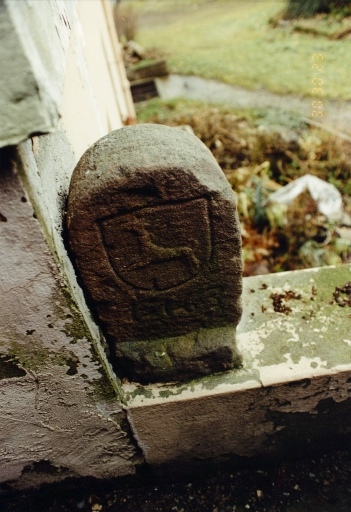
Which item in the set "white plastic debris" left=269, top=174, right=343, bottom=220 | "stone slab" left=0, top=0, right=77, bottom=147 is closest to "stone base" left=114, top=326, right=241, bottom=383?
"stone slab" left=0, top=0, right=77, bottom=147

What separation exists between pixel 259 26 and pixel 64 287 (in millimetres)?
9514

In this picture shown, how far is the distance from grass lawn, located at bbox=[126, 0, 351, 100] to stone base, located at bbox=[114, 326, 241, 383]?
15.4 ft

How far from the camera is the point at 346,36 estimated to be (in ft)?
22.0

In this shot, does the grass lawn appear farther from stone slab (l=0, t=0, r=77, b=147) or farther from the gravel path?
stone slab (l=0, t=0, r=77, b=147)

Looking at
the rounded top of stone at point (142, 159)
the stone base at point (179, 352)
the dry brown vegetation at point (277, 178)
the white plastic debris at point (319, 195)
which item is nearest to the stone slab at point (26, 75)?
the rounded top of stone at point (142, 159)

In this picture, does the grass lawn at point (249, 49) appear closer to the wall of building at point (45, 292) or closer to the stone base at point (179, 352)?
the stone base at point (179, 352)

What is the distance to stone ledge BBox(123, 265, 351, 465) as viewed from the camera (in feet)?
4.44

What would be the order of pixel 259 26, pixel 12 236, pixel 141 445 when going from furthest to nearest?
pixel 259 26
pixel 141 445
pixel 12 236

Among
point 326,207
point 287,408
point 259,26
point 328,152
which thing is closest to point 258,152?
point 328,152

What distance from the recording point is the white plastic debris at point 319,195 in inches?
113

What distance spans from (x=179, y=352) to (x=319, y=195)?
2095 millimetres

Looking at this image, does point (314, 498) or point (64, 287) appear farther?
point (314, 498)

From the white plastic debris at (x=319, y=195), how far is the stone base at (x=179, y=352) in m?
1.90

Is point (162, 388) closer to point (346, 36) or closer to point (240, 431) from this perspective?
point (240, 431)
